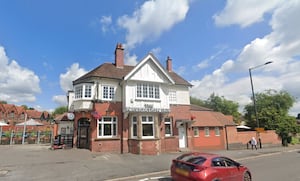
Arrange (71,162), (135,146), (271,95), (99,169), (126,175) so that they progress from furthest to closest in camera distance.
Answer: (271,95), (135,146), (71,162), (99,169), (126,175)

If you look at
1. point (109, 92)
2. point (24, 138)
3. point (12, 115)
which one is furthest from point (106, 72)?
point (12, 115)

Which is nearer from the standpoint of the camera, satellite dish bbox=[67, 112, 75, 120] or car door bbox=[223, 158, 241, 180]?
car door bbox=[223, 158, 241, 180]

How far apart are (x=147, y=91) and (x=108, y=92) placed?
12.4 ft

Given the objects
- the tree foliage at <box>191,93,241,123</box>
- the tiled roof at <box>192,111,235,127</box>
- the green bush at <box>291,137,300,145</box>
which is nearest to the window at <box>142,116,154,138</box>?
the tiled roof at <box>192,111,235,127</box>

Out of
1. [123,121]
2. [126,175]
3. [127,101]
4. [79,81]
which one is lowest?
[126,175]

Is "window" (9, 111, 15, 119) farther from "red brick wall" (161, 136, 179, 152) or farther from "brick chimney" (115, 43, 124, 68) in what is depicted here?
"red brick wall" (161, 136, 179, 152)

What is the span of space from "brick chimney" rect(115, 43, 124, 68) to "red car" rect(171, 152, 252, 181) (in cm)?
1621

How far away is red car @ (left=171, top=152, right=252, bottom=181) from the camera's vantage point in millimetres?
6898

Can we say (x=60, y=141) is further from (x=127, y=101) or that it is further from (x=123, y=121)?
(x=127, y=101)

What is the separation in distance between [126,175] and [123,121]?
9.21 m

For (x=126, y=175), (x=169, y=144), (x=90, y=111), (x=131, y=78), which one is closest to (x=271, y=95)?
(x=169, y=144)

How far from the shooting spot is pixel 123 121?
19.2 m

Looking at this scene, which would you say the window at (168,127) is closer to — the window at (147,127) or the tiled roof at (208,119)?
the window at (147,127)

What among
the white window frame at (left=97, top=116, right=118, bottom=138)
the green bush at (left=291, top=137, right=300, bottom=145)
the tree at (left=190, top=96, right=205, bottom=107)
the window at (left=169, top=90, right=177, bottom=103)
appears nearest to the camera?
the white window frame at (left=97, top=116, right=118, bottom=138)
